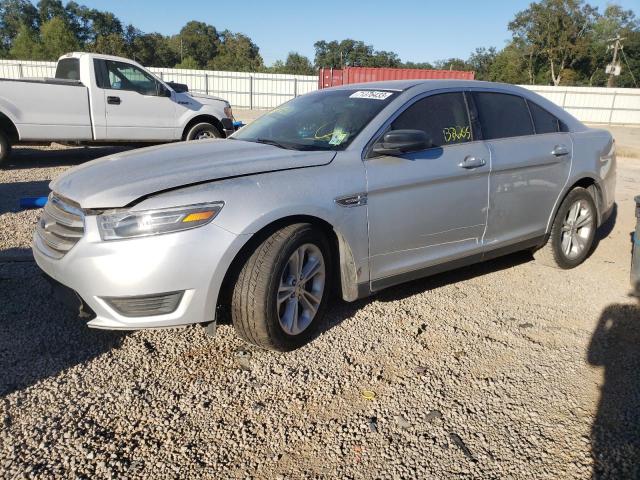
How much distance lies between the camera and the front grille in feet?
9.33

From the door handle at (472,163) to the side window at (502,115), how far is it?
0.94 ft

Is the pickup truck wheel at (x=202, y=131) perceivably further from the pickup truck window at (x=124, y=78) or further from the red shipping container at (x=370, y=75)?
the red shipping container at (x=370, y=75)

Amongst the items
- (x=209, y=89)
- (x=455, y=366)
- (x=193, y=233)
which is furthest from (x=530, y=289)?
(x=209, y=89)

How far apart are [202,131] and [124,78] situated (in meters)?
1.71

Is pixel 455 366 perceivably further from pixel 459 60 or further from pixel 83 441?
pixel 459 60

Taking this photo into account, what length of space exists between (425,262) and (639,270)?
6.37ft

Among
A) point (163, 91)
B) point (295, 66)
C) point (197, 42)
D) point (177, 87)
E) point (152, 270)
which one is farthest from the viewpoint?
point (197, 42)

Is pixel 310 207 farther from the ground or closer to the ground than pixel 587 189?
farther from the ground

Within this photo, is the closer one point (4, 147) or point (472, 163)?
point (472, 163)

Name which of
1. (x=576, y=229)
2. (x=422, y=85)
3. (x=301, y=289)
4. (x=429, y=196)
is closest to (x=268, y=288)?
(x=301, y=289)

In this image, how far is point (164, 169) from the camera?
3010 millimetres

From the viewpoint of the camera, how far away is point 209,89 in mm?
29891

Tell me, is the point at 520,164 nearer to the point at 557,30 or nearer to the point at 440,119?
the point at 440,119

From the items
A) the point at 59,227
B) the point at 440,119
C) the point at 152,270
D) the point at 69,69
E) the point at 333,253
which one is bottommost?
the point at 333,253
